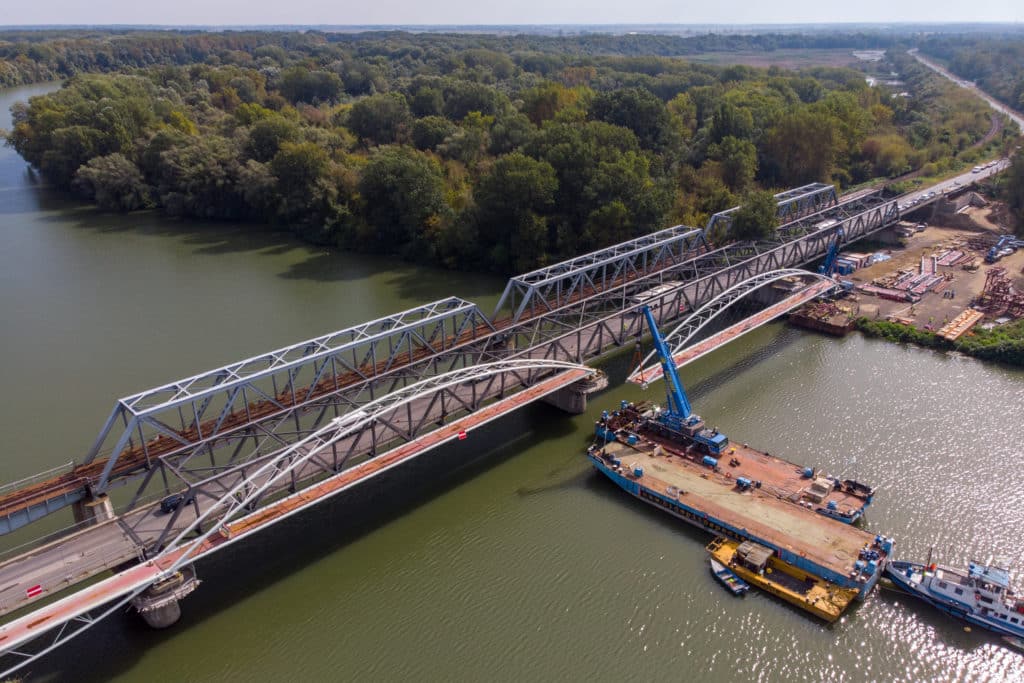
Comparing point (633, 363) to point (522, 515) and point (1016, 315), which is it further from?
point (1016, 315)

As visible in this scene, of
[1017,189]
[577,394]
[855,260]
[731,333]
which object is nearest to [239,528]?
[577,394]

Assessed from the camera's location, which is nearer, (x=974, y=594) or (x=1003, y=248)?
(x=974, y=594)

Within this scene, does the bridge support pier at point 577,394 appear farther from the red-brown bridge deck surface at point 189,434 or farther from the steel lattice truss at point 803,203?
the steel lattice truss at point 803,203

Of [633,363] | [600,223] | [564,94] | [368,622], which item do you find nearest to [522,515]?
[368,622]

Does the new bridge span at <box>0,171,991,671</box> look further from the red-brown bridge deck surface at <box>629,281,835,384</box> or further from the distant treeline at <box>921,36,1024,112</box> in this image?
the distant treeline at <box>921,36,1024,112</box>

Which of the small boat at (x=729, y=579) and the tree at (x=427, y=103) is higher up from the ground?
the tree at (x=427, y=103)

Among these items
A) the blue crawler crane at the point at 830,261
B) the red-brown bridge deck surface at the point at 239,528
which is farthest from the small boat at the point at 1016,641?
the blue crawler crane at the point at 830,261

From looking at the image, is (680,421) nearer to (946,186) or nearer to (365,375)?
(365,375)
